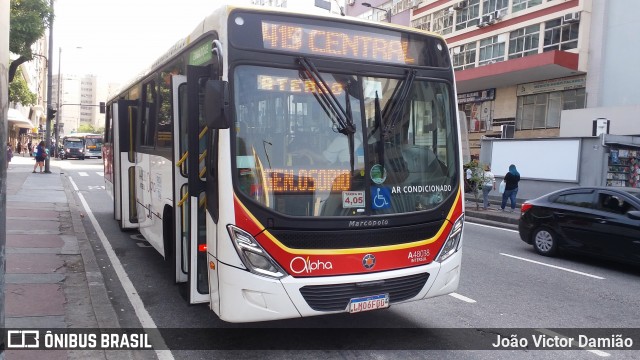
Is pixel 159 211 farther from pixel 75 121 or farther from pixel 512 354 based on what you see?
pixel 75 121

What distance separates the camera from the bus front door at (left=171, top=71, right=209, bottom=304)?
4.65m

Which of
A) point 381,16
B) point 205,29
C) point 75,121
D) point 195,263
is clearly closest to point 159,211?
point 195,263

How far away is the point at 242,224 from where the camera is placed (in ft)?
13.8

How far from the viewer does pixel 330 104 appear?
4508 mm

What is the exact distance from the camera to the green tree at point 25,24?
53.7 feet

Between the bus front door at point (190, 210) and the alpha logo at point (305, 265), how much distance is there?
990 mm

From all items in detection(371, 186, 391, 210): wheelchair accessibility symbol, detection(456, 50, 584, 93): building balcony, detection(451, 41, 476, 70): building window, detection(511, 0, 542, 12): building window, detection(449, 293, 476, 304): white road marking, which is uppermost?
detection(511, 0, 542, 12): building window

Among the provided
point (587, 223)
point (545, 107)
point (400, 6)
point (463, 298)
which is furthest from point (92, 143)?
point (463, 298)

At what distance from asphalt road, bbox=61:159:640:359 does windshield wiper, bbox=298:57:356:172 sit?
6.04 feet

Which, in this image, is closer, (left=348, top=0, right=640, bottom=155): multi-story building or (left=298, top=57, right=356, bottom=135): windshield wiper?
(left=298, top=57, right=356, bottom=135): windshield wiper

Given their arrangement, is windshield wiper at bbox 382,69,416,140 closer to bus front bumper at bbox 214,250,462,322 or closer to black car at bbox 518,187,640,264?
bus front bumper at bbox 214,250,462,322

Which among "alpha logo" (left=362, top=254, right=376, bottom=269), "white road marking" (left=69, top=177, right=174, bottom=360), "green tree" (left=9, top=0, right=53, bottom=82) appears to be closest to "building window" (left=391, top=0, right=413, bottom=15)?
"green tree" (left=9, top=0, right=53, bottom=82)

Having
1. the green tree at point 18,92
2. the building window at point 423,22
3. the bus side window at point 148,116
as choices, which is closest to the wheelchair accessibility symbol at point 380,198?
the bus side window at point 148,116

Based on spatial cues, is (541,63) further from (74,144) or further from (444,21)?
(74,144)
